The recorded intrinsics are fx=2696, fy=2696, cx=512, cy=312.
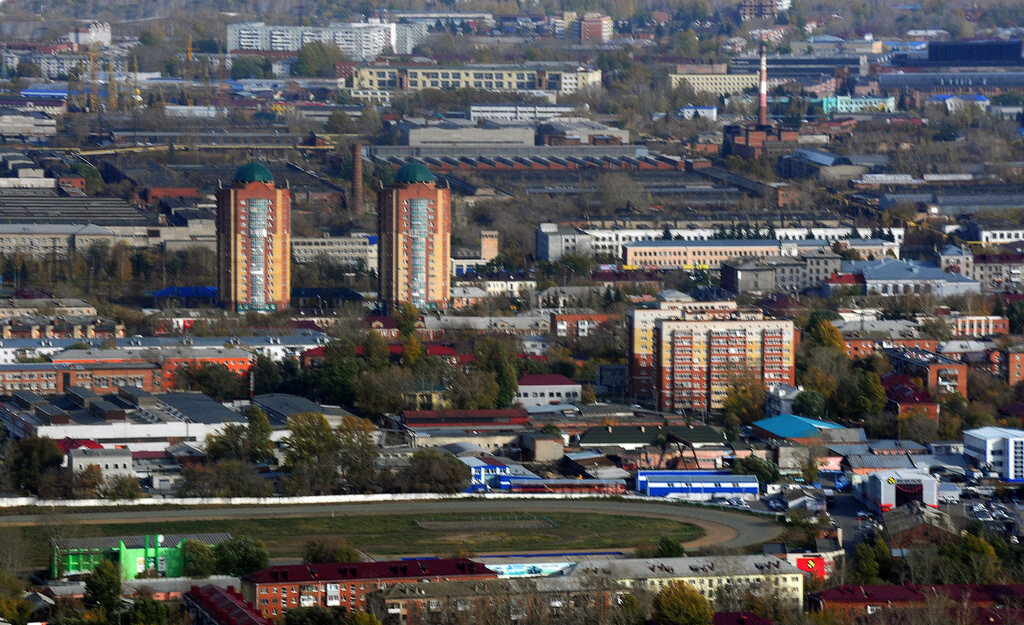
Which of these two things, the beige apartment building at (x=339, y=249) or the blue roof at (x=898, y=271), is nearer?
the blue roof at (x=898, y=271)

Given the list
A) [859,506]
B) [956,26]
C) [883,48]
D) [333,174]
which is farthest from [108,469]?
[956,26]

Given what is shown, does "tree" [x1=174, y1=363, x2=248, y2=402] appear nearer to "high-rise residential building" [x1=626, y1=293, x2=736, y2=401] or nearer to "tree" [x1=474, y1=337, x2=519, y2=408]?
"tree" [x1=474, y1=337, x2=519, y2=408]

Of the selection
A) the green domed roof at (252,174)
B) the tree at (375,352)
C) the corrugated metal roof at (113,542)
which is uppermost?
the green domed roof at (252,174)

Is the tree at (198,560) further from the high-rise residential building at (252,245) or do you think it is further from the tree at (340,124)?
the tree at (340,124)

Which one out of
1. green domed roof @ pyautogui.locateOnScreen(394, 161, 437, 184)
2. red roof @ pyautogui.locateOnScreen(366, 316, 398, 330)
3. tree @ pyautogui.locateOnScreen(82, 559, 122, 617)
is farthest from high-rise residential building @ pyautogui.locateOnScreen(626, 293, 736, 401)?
tree @ pyautogui.locateOnScreen(82, 559, 122, 617)

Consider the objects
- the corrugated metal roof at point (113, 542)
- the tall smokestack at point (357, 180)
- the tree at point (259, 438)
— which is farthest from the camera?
the tall smokestack at point (357, 180)

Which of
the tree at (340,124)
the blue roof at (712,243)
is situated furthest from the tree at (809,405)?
the tree at (340,124)

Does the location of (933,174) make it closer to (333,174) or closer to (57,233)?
(333,174)
